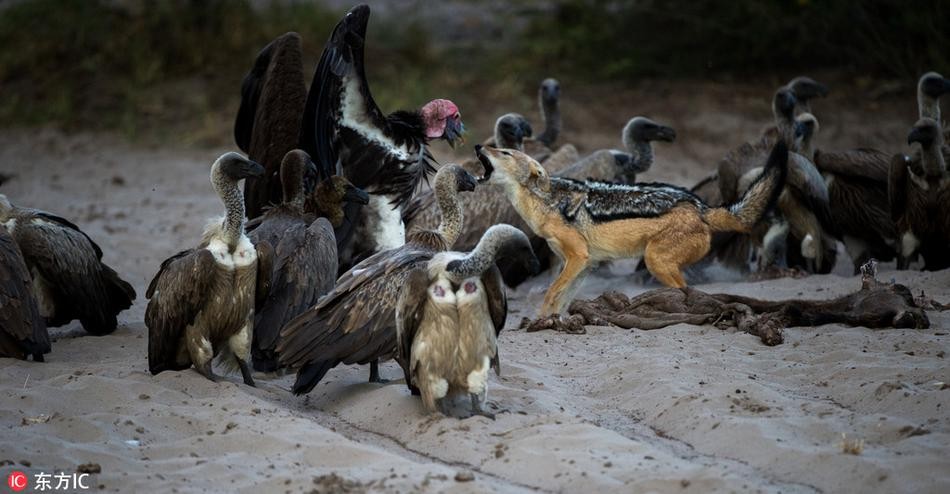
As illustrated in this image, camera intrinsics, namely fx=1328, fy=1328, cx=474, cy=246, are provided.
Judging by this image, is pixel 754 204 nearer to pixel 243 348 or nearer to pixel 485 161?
pixel 485 161

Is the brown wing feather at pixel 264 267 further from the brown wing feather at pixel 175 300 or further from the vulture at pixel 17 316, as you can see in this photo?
the vulture at pixel 17 316

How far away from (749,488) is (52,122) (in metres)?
11.4

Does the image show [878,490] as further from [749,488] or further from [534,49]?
[534,49]

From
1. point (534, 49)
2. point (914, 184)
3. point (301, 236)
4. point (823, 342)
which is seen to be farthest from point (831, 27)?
point (301, 236)

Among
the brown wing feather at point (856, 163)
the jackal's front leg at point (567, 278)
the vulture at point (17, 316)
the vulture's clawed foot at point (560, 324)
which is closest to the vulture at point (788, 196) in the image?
the brown wing feather at point (856, 163)

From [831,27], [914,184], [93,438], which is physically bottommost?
[93,438]

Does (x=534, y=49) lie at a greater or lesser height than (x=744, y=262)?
greater

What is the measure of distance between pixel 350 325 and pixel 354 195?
1.60 m

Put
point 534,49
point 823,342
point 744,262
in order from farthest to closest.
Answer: point 534,49 → point 744,262 → point 823,342

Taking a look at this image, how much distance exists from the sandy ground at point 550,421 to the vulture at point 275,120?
3.62 ft

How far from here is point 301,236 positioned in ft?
22.3

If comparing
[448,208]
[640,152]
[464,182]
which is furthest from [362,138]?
[640,152]

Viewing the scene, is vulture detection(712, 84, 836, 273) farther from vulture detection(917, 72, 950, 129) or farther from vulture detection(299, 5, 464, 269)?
vulture detection(299, 5, 464, 269)

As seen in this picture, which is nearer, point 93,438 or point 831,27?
point 93,438
